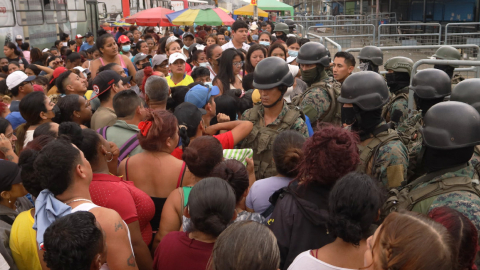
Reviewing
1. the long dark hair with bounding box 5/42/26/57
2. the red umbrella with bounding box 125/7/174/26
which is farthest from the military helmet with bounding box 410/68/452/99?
the red umbrella with bounding box 125/7/174/26

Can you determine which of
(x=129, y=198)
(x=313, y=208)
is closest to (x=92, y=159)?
(x=129, y=198)

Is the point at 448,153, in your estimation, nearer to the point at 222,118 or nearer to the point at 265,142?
the point at 265,142

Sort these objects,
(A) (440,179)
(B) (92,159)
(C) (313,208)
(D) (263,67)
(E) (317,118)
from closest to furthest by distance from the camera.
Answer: (C) (313,208), (A) (440,179), (B) (92,159), (D) (263,67), (E) (317,118)

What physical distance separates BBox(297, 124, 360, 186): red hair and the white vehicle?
413 inches

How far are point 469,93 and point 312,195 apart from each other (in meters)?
2.12

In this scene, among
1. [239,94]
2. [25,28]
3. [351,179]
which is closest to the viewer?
[351,179]

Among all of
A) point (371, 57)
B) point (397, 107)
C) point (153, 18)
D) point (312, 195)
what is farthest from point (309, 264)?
point (153, 18)

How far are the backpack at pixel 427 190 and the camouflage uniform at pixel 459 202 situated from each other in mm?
25

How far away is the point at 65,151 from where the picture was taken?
7.93 feet

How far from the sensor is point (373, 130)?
3246 mm

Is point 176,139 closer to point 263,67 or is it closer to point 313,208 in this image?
point 263,67

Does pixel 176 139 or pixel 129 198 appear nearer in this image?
pixel 129 198

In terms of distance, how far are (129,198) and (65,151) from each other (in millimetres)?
527

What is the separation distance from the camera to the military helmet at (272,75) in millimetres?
3697
